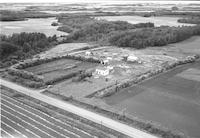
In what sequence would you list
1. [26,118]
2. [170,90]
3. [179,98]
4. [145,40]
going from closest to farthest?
1. [26,118]
2. [179,98]
3. [170,90]
4. [145,40]

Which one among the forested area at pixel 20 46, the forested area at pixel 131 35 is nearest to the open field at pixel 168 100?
the forested area at pixel 131 35

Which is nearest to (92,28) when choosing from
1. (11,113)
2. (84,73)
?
(84,73)

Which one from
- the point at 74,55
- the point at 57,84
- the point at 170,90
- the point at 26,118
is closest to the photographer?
the point at 26,118

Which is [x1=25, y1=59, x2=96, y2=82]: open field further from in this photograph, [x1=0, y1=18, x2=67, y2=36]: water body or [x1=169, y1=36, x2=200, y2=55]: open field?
[x1=0, y1=18, x2=67, y2=36]: water body

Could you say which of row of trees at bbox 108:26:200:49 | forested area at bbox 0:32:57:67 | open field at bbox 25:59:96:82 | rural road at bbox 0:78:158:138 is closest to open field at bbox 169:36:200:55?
row of trees at bbox 108:26:200:49

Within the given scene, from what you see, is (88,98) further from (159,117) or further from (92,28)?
(92,28)

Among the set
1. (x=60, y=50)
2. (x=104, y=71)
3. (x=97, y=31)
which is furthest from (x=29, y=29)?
(x=104, y=71)
